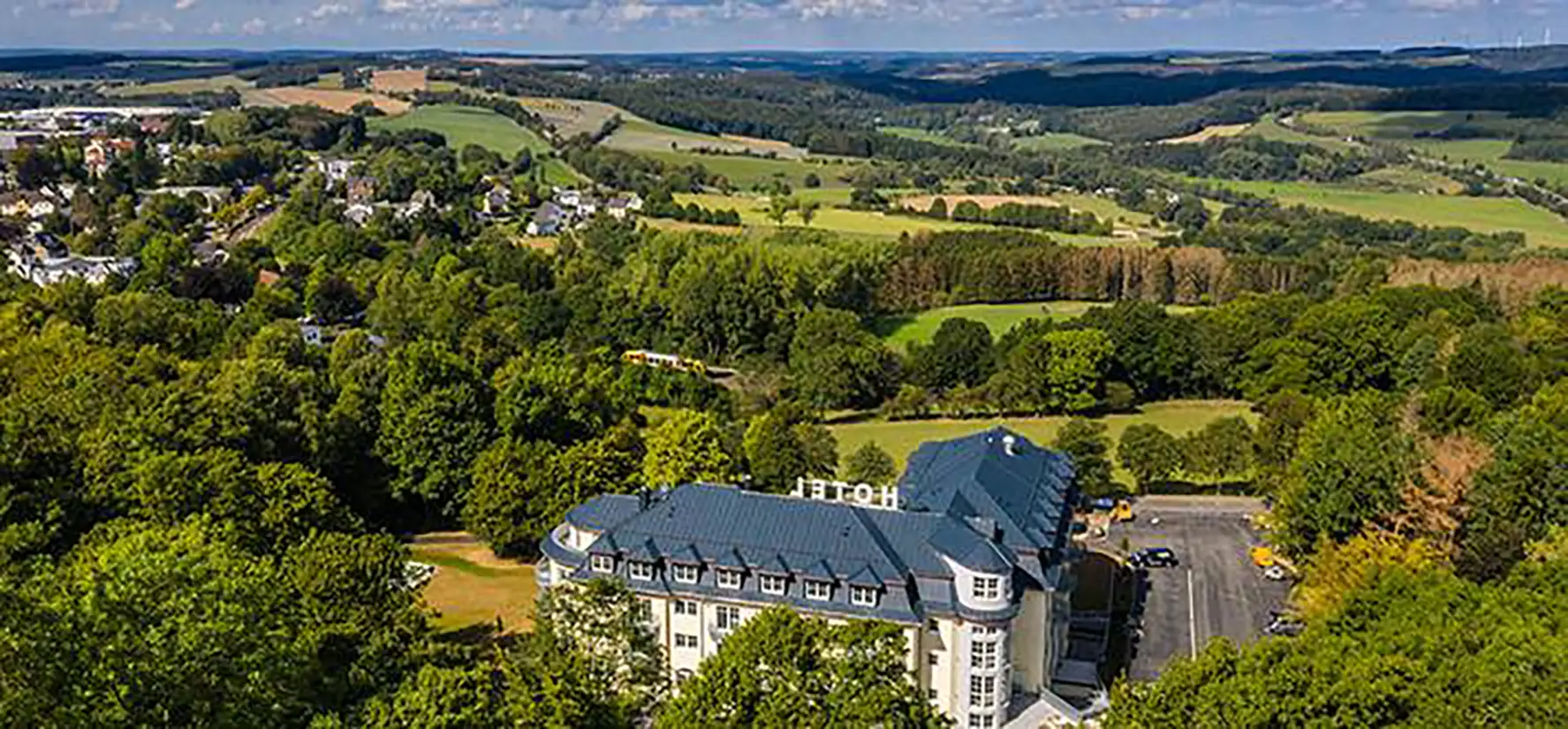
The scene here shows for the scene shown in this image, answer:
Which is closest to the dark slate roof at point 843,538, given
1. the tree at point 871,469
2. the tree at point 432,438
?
the tree at point 432,438

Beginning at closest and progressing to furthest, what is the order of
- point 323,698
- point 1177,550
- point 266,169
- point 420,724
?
point 420,724, point 323,698, point 1177,550, point 266,169

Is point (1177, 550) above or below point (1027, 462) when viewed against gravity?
below

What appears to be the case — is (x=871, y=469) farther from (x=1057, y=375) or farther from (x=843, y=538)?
(x=1057, y=375)

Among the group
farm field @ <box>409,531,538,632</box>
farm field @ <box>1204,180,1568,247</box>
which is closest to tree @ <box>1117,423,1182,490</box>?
farm field @ <box>409,531,538,632</box>

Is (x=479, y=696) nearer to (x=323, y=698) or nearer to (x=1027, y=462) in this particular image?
(x=323, y=698)

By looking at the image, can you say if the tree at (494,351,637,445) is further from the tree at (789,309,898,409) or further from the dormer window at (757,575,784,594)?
the dormer window at (757,575,784,594)

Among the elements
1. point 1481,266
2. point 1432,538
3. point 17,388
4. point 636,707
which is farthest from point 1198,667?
point 1481,266

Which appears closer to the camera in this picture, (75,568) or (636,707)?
(75,568)
